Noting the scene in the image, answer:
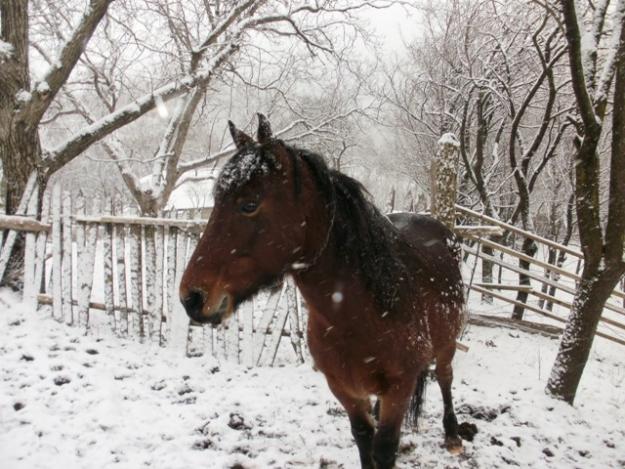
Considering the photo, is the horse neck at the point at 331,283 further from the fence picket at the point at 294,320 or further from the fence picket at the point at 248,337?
the fence picket at the point at 248,337

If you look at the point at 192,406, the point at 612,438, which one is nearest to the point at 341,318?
the point at 192,406

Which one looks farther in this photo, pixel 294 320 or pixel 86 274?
pixel 86 274

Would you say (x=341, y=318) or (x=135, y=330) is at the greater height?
(x=341, y=318)

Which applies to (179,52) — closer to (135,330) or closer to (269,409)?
(135,330)

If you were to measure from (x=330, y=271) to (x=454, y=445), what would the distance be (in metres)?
2.31

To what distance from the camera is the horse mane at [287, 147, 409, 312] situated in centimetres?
200

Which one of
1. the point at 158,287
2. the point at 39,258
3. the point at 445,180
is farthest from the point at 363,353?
the point at 39,258

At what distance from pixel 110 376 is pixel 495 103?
35.1ft

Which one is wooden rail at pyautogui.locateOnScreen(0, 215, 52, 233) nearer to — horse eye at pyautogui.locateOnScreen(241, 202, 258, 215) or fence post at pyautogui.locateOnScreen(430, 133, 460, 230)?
horse eye at pyautogui.locateOnScreen(241, 202, 258, 215)

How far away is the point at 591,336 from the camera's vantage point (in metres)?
3.78

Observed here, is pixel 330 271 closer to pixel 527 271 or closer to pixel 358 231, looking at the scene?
pixel 358 231

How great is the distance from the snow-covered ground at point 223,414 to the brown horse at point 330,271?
977 mm

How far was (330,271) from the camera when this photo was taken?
209cm

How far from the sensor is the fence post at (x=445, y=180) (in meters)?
4.86
